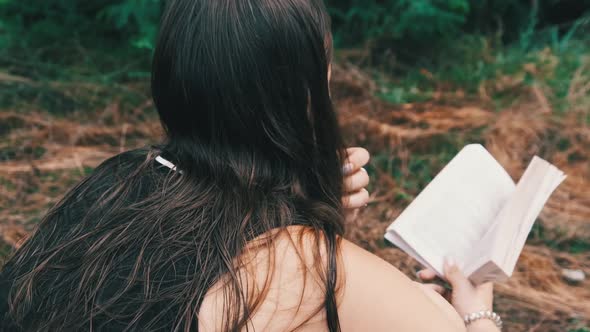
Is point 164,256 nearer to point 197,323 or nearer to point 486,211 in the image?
point 197,323

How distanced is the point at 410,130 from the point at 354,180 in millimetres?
1464

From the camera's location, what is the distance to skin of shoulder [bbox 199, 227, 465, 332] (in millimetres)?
948

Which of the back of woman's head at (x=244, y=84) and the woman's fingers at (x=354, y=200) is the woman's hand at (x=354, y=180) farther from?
the back of woman's head at (x=244, y=84)

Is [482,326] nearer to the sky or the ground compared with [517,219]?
nearer to the ground

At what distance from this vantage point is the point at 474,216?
1.51 m

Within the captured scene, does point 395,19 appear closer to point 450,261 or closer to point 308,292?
point 450,261

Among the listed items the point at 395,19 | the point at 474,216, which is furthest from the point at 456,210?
the point at 395,19

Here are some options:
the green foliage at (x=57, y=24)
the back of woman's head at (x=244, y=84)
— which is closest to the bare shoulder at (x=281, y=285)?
the back of woman's head at (x=244, y=84)

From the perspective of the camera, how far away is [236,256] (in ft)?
3.16

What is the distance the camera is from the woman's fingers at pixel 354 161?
4.58 ft

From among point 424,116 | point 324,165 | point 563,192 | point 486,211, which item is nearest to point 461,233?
point 486,211

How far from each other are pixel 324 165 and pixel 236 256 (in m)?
0.34

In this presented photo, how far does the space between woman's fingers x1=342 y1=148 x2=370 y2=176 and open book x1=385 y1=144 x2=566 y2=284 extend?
0.16 meters

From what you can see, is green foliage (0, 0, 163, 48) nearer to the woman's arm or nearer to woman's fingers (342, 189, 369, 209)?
woman's fingers (342, 189, 369, 209)
